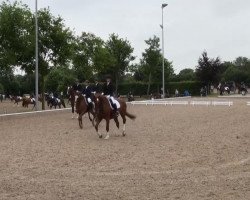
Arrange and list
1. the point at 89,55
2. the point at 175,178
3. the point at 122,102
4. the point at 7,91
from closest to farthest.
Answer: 1. the point at 175,178
2. the point at 122,102
3. the point at 89,55
4. the point at 7,91

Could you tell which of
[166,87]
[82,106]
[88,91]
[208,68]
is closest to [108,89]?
[82,106]

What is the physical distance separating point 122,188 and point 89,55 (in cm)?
4536

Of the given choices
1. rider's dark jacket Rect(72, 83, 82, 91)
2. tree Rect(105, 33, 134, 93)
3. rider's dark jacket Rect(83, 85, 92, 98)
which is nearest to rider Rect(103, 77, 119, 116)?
rider's dark jacket Rect(83, 85, 92, 98)

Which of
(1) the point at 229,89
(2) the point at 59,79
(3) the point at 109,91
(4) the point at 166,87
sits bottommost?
(3) the point at 109,91

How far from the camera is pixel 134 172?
444 inches

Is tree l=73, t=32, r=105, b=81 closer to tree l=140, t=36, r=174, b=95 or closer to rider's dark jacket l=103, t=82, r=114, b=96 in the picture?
tree l=140, t=36, r=174, b=95

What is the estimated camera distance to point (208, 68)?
6812cm

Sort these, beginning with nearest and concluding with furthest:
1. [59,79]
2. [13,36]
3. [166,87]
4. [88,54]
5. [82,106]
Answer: [82,106] → [13,36] → [88,54] → [166,87] → [59,79]

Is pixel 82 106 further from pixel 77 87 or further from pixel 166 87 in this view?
pixel 166 87

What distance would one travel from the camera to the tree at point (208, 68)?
67812 mm

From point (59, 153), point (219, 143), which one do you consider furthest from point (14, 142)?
point (219, 143)

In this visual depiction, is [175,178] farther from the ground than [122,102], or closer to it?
closer to it

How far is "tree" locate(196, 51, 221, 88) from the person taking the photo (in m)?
67.8

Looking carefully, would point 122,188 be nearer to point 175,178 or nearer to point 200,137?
point 175,178
